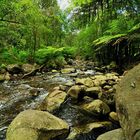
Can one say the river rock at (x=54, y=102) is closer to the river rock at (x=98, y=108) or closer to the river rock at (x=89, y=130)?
the river rock at (x=98, y=108)

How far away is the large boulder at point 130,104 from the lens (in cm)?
372

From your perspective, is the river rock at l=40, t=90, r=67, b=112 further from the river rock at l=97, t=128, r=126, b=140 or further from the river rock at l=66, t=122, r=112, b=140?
the river rock at l=97, t=128, r=126, b=140

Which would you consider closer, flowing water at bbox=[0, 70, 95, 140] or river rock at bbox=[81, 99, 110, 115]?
river rock at bbox=[81, 99, 110, 115]

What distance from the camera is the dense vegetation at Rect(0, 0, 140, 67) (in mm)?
7956

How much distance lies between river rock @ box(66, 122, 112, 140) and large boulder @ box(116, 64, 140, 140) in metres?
1.13

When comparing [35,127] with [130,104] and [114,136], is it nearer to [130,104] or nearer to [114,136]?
[114,136]

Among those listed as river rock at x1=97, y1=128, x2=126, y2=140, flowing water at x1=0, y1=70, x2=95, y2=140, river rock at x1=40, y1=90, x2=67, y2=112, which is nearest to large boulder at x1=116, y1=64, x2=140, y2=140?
river rock at x1=97, y1=128, x2=126, y2=140

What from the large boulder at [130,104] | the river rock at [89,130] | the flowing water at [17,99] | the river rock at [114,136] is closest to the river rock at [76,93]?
the flowing water at [17,99]

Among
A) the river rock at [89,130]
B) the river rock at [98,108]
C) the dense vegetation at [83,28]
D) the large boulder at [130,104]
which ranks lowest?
the river rock at [89,130]

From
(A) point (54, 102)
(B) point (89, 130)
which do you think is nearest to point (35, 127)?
(B) point (89, 130)

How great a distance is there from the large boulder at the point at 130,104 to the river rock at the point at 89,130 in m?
1.13

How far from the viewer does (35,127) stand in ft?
15.6

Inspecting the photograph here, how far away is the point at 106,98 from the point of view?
7.43 meters

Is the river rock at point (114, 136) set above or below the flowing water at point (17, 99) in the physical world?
above
